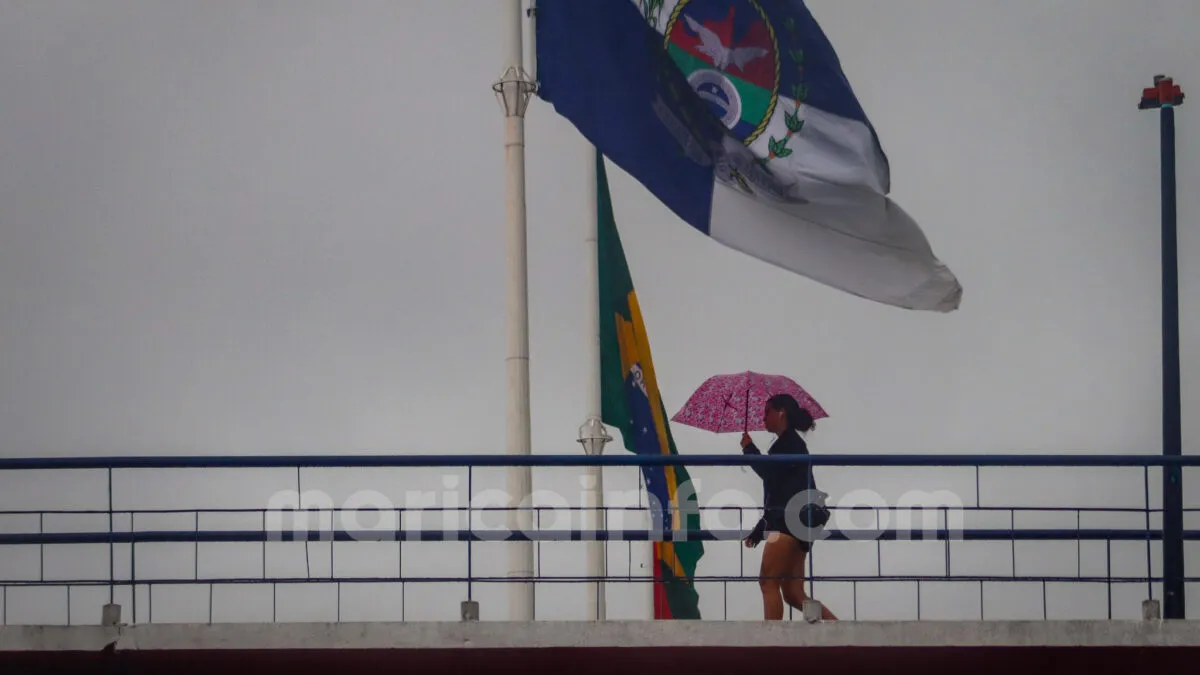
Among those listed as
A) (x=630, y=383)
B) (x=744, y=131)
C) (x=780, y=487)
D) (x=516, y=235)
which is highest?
(x=744, y=131)

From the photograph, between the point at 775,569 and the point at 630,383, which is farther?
the point at 630,383

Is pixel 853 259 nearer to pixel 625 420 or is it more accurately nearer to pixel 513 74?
pixel 513 74

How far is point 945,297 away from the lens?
1591cm

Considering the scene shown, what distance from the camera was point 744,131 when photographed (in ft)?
52.8

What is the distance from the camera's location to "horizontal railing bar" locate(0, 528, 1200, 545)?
13156mm

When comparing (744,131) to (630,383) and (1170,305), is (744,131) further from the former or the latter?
(630,383)

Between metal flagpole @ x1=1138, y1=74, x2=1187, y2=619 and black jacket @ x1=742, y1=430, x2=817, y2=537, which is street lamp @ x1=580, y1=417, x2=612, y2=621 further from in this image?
black jacket @ x1=742, y1=430, x2=817, y2=537

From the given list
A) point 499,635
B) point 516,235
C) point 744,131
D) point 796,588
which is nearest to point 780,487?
point 796,588

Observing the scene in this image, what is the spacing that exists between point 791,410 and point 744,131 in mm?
2786

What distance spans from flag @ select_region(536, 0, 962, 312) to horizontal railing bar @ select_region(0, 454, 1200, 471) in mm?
2809

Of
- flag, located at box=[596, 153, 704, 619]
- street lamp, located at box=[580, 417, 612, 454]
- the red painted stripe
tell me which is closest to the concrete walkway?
flag, located at box=[596, 153, 704, 619]

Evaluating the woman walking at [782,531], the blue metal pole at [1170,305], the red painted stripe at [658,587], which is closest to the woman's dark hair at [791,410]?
the woman walking at [782,531]

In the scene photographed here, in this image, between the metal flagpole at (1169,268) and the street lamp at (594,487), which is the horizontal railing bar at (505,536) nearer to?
the metal flagpole at (1169,268)

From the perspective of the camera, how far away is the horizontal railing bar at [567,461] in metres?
12.9
